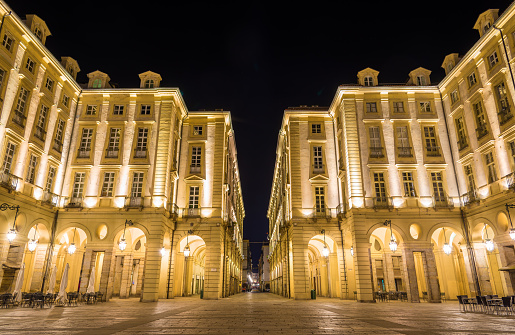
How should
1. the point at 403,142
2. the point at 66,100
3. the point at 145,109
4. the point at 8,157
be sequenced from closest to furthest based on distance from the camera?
the point at 8,157, the point at 403,142, the point at 66,100, the point at 145,109

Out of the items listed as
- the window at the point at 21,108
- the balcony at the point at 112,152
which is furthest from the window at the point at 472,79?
the window at the point at 21,108

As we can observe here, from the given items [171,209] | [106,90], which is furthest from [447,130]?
[106,90]

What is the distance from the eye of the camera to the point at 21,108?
2578 centimetres

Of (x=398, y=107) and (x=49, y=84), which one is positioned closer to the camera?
(x=49, y=84)

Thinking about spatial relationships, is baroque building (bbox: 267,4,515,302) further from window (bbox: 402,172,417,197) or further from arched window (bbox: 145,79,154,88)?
arched window (bbox: 145,79,154,88)

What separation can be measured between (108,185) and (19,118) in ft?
29.2

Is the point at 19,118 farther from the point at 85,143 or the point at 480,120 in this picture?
the point at 480,120

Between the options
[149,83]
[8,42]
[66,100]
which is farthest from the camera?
[149,83]

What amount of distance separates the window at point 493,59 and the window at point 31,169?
3656 cm

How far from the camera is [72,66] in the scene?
3353 centimetres

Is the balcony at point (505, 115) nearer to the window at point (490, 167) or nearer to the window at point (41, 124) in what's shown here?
the window at point (490, 167)

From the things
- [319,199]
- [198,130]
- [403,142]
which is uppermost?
[198,130]

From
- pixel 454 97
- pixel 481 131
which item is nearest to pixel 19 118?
pixel 481 131

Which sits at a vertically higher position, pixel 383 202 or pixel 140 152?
pixel 140 152
